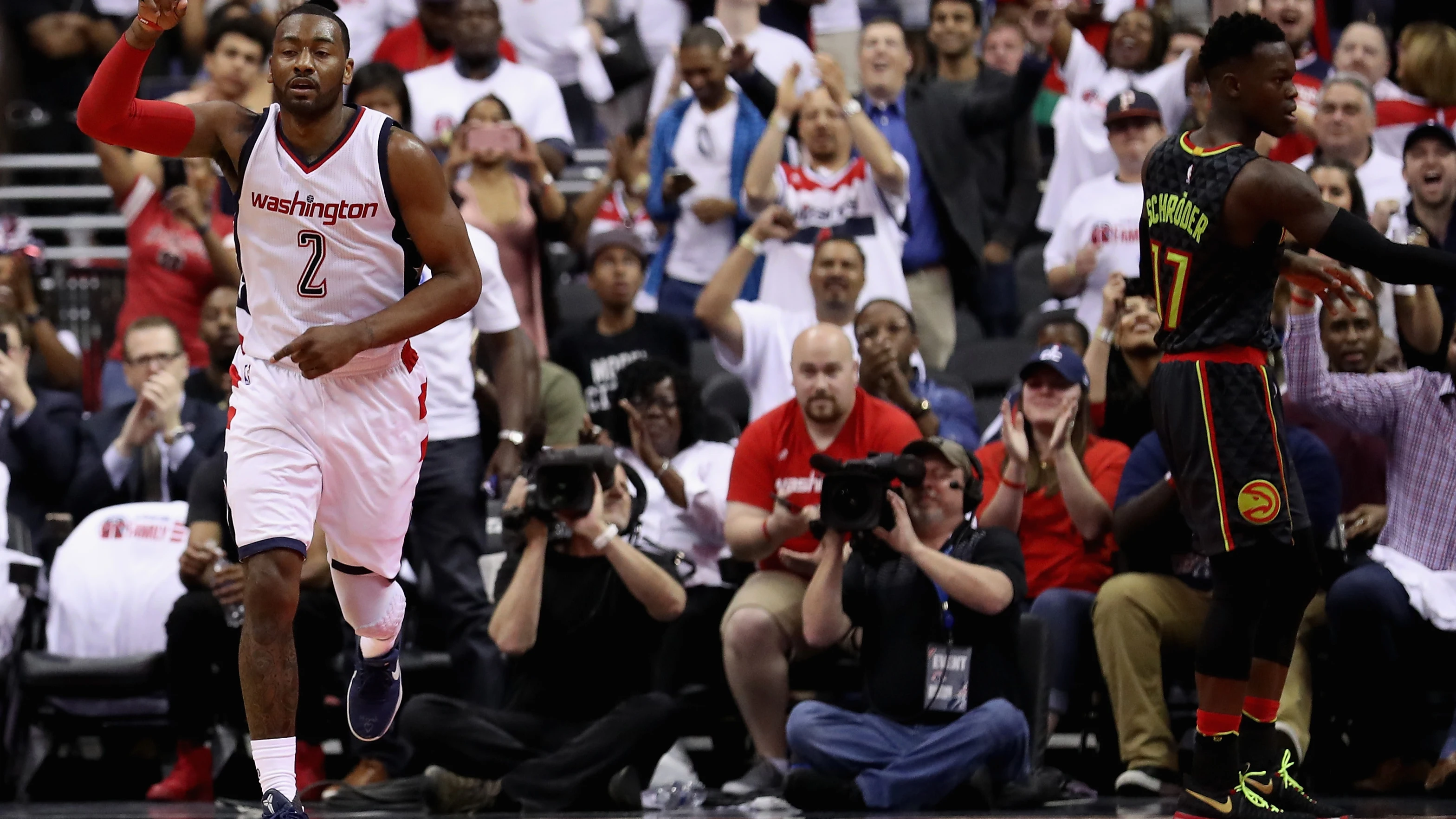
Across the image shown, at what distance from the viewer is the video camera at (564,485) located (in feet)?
22.6

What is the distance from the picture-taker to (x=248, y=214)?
5.18m

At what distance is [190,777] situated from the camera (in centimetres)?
761

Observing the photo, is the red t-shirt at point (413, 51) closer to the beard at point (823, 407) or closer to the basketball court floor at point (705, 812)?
the beard at point (823, 407)

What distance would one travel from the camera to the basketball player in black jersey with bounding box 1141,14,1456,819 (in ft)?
17.3

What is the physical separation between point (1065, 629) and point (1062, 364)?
3.46 feet

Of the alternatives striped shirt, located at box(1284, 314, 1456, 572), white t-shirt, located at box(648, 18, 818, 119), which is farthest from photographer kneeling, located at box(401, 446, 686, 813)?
white t-shirt, located at box(648, 18, 818, 119)

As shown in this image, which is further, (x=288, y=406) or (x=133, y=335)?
(x=133, y=335)

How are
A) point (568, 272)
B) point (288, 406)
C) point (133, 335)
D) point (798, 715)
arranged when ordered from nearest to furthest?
point (288, 406), point (798, 715), point (133, 335), point (568, 272)

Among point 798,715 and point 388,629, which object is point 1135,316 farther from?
point 388,629

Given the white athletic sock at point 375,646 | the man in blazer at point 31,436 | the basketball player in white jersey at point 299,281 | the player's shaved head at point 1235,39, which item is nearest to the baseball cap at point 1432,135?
the player's shaved head at point 1235,39

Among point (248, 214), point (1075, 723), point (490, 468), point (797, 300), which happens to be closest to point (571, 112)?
point (797, 300)

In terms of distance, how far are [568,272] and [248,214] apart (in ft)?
19.2

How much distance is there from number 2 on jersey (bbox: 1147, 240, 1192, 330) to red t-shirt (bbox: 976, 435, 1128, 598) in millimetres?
1994

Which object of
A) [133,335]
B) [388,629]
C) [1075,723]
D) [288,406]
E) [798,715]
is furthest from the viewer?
[133,335]
